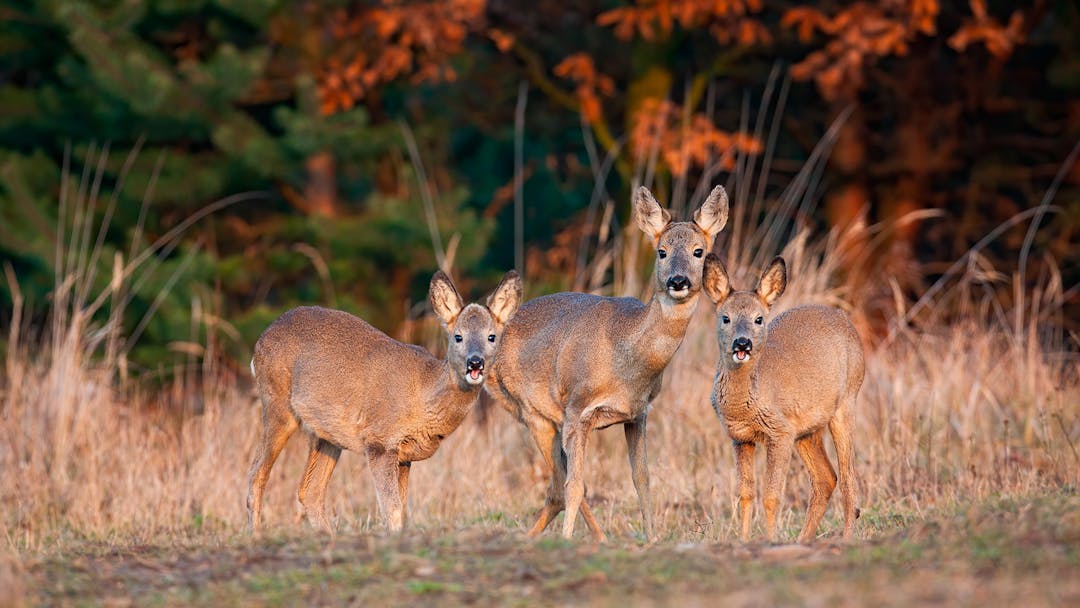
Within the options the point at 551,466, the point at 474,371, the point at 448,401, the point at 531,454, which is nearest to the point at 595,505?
the point at 531,454

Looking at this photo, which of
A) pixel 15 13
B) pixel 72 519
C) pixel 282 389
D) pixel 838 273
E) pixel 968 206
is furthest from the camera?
pixel 968 206

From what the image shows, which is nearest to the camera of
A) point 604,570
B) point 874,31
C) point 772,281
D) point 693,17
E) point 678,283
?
point 604,570

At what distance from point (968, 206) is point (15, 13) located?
10950mm

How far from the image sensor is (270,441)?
921 cm

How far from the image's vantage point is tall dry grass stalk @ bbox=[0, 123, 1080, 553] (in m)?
9.91

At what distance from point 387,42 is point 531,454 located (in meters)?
8.58

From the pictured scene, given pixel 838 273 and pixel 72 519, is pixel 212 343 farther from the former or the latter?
pixel 838 273

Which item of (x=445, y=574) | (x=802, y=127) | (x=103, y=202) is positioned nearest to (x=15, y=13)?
(x=103, y=202)

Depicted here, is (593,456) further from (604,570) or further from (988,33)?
(988,33)

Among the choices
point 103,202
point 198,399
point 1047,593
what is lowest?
point 1047,593

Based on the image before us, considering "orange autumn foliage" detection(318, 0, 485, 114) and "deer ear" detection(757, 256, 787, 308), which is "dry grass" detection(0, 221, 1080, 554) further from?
"orange autumn foliage" detection(318, 0, 485, 114)

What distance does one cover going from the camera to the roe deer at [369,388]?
8484 millimetres

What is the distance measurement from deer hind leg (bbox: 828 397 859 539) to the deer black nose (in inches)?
46.5

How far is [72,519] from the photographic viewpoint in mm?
10344
